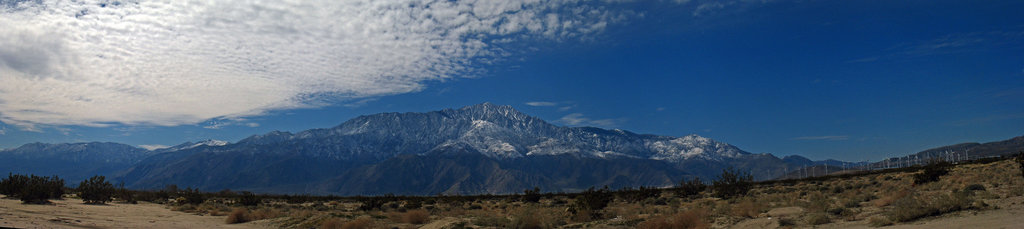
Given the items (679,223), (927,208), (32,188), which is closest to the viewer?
(927,208)

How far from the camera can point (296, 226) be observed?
2411cm

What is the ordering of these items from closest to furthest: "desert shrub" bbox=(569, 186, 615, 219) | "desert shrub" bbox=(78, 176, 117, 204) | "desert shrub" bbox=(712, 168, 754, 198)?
"desert shrub" bbox=(569, 186, 615, 219) < "desert shrub" bbox=(78, 176, 117, 204) < "desert shrub" bbox=(712, 168, 754, 198)

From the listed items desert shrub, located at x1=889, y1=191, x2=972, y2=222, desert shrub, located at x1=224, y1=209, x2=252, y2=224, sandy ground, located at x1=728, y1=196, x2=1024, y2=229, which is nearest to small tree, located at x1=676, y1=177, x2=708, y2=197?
sandy ground, located at x1=728, y1=196, x2=1024, y2=229

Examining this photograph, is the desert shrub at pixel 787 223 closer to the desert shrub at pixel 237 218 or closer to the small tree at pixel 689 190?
the desert shrub at pixel 237 218

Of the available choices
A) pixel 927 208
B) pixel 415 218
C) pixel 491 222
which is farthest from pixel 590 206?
pixel 927 208

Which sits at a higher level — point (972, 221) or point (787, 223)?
point (972, 221)

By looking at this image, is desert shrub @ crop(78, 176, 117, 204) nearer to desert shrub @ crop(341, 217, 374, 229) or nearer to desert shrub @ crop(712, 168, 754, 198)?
desert shrub @ crop(341, 217, 374, 229)

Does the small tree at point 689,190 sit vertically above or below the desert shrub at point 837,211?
below

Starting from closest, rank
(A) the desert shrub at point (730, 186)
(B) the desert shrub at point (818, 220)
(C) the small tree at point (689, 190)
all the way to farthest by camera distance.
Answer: (B) the desert shrub at point (818, 220), (A) the desert shrub at point (730, 186), (C) the small tree at point (689, 190)

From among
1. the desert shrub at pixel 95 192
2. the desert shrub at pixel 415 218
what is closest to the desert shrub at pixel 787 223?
the desert shrub at pixel 415 218

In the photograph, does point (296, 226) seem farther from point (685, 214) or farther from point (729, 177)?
point (729, 177)

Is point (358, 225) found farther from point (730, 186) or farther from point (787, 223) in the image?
point (730, 186)

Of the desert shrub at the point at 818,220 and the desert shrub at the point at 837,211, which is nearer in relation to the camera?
the desert shrub at the point at 818,220

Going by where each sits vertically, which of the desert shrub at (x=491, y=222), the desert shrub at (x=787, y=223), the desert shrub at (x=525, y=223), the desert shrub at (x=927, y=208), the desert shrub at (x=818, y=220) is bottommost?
the desert shrub at (x=491, y=222)
